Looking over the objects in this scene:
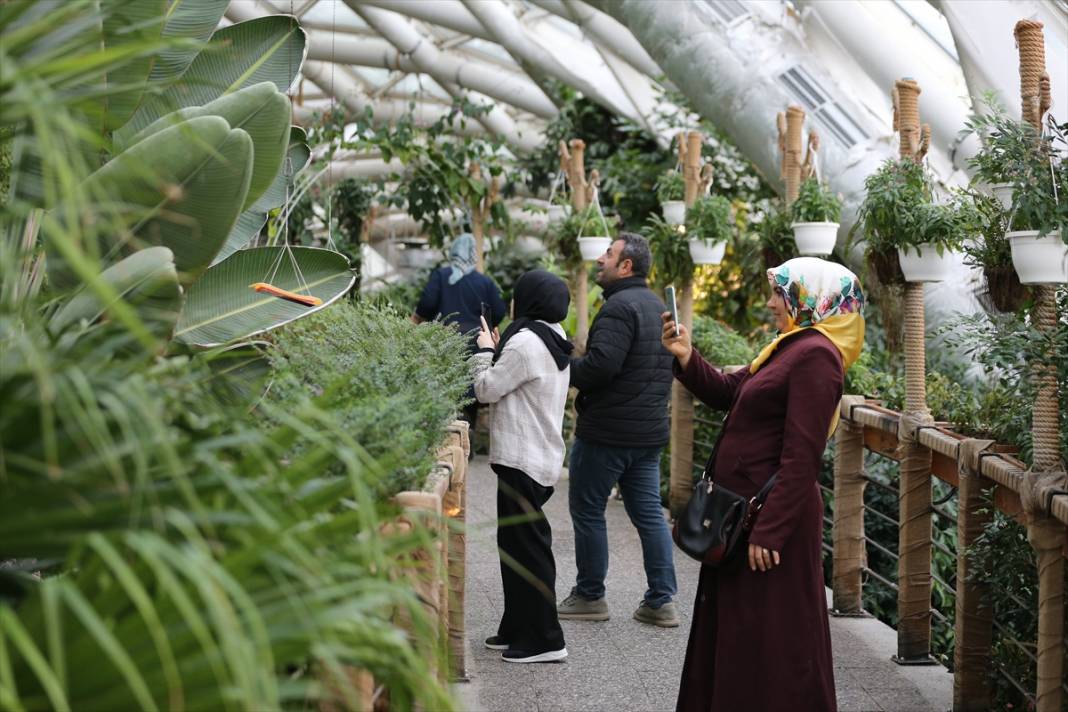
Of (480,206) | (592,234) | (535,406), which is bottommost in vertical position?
(535,406)

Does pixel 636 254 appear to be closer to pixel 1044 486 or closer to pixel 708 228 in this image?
pixel 1044 486

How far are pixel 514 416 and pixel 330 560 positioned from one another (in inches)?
134

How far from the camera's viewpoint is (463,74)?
1933 centimetres

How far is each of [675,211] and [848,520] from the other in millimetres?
3796

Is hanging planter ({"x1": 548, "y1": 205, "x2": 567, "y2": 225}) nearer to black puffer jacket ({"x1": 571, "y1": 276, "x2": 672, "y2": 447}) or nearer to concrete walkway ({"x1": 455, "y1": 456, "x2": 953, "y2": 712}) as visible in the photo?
concrete walkway ({"x1": 455, "y1": 456, "x2": 953, "y2": 712})

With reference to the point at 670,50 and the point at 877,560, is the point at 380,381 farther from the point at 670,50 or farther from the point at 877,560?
the point at 670,50

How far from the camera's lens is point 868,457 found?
8.40m

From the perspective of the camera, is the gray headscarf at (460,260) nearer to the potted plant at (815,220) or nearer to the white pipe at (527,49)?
the potted plant at (815,220)

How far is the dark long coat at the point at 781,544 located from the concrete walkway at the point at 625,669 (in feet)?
0.43

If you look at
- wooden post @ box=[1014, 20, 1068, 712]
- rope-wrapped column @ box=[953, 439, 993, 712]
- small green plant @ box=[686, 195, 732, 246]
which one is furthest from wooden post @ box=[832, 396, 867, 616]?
small green plant @ box=[686, 195, 732, 246]

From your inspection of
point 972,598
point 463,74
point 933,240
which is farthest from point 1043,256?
point 463,74

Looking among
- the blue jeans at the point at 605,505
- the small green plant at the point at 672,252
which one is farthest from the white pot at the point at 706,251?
the blue jeans at the point at 605,505

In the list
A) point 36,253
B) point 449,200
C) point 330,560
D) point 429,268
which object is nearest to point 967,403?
point 36,253

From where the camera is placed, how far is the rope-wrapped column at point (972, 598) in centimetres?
442
